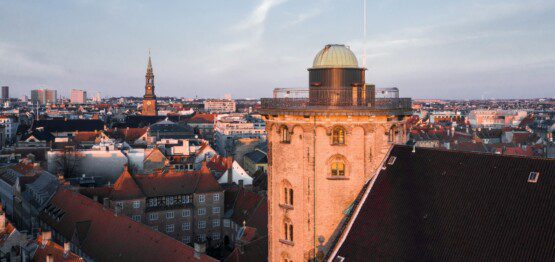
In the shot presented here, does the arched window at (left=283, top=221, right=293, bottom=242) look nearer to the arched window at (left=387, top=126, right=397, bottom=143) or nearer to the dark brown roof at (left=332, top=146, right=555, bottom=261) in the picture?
the dark brown roof at (left=332, top=146, right=555, bottom=261)

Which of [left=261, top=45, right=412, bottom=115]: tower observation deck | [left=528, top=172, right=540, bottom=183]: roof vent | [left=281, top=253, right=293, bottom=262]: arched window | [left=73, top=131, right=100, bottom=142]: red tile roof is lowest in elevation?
[left=281, top=253, right=293, bottom=262]: arched window

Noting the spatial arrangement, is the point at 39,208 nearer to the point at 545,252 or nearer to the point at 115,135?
the point at 545,252

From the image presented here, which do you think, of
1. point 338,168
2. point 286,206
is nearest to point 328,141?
point 338,168

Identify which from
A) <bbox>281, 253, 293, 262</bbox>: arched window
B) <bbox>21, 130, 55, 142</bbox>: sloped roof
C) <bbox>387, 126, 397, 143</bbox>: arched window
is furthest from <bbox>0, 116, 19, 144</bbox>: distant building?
<bbox>387, 126, 397, 143</bbox>: arched window

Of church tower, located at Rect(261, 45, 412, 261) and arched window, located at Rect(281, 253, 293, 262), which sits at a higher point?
church tower, located at Rect(261, 45, 412, 261)

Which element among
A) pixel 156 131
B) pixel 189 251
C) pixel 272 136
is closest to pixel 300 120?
pixel 272 136

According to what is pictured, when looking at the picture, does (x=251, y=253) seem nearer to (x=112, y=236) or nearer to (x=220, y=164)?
(x=112, y=236)
